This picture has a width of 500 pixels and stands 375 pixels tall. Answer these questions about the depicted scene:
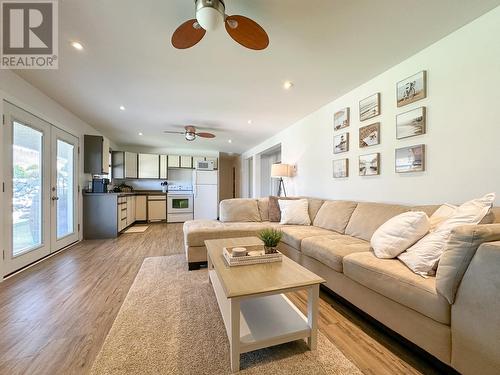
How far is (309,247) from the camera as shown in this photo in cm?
221

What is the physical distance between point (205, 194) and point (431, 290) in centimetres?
A: 588

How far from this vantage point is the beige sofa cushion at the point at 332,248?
1.82 metres

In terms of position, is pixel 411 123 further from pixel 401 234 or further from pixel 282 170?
pixel 282 170

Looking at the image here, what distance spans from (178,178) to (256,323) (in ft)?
20.5

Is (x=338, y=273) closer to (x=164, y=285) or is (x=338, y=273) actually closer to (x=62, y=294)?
(x=164, y=285)

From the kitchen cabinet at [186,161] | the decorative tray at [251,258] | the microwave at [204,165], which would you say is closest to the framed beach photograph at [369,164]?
the decorative tray at [251,258]

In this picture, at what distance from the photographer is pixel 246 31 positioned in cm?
143

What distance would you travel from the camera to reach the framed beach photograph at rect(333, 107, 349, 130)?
2.99 meters

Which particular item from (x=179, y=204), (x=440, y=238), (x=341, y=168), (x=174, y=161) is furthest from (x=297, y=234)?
(x=174, y=161)

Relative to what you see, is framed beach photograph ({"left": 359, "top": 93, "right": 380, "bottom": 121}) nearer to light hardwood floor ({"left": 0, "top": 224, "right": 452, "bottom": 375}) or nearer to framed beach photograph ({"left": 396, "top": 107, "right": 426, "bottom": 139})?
framed beach photograph ({"left": 396, "top": 107, "right": 426, "bottom": 139})

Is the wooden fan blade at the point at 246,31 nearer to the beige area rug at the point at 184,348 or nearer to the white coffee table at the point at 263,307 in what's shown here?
the white coffee table at the point at 263,307

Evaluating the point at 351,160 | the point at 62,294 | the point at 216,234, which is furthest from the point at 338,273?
the point at 62,294

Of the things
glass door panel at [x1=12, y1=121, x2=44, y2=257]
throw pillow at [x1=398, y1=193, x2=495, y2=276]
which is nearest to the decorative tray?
throw pillow at [x1=398, y1=193, x2=495, y2=276]

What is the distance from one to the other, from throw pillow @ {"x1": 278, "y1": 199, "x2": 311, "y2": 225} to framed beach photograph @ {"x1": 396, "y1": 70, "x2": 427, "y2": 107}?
174 centimetres
